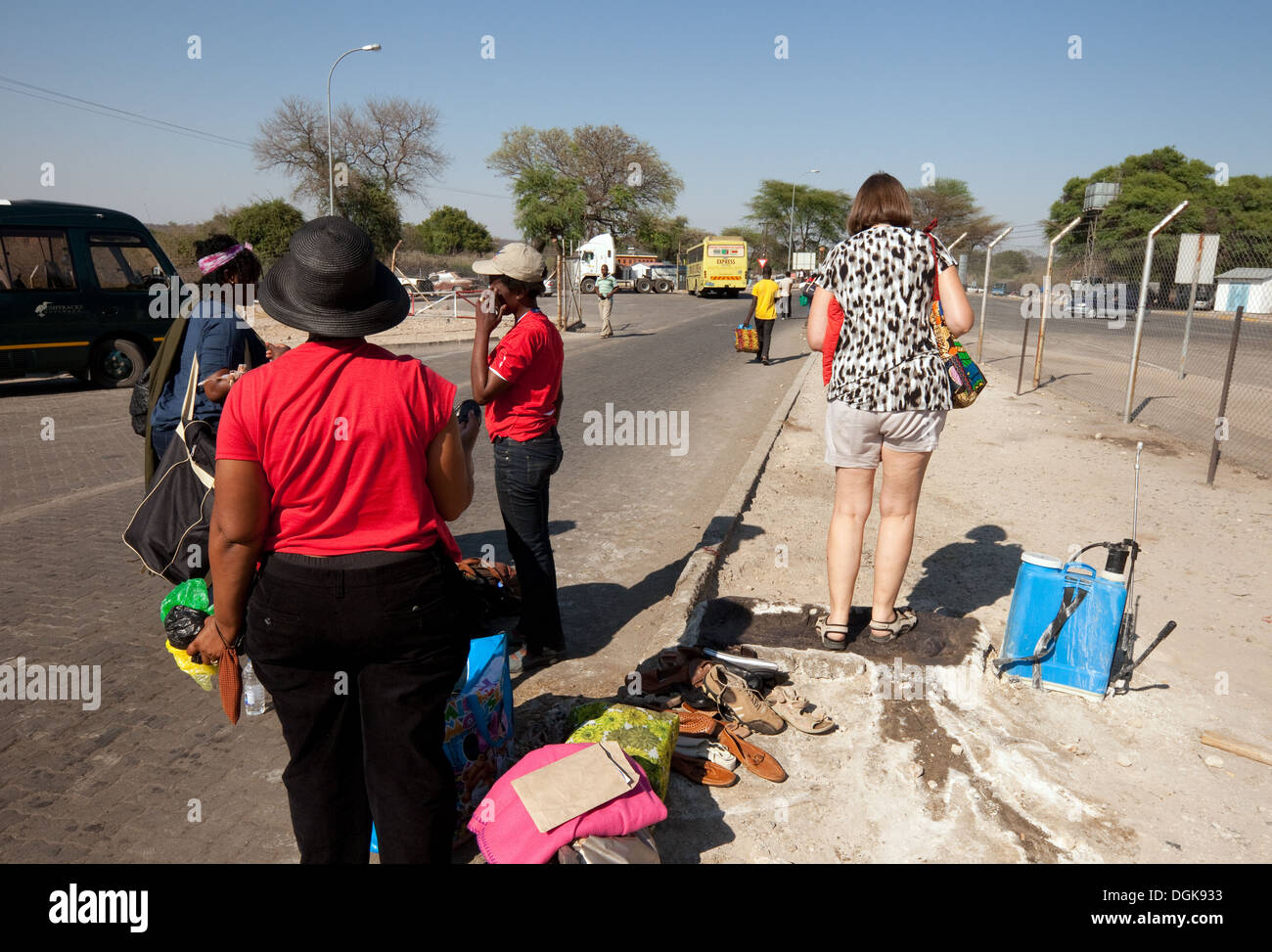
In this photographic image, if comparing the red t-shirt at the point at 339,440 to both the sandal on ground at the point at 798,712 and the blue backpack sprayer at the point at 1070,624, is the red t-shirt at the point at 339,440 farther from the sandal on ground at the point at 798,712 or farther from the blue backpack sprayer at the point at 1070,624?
the blue backpack sprayer at the point at 1070,624

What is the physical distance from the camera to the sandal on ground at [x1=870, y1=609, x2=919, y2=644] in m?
4.11

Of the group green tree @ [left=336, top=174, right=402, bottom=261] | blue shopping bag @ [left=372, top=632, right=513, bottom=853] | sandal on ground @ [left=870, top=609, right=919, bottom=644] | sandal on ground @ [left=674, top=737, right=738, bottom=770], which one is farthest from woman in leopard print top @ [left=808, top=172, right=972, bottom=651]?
green tree @ [left=336, top=174, right=402, bottom=261]

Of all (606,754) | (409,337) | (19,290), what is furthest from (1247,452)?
(409,337)

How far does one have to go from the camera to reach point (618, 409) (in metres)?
11.7

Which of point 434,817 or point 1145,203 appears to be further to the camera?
point 1145,203

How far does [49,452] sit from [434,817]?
27.3 ft

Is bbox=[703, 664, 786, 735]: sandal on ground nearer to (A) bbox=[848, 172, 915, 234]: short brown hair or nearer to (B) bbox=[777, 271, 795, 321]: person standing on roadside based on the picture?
(A) bbox=[848, 172, 915, 234]: short brown hair

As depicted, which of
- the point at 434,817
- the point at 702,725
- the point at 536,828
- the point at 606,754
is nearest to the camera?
the point at 434,817

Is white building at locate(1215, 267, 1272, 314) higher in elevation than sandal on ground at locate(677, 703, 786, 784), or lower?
higher

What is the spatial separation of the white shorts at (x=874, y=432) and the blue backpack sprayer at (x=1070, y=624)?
0.82 metres

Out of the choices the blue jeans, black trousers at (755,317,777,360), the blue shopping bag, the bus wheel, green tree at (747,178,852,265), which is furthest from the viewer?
green tree at (747,178,852,265)

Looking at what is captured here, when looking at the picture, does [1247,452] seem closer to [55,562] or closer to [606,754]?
[606,754]

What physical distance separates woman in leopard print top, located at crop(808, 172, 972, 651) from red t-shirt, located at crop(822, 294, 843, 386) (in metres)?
0.01

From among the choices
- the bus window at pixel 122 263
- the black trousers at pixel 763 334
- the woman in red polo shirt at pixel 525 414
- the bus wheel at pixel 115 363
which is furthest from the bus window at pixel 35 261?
the black trousers at pixel 763 334
